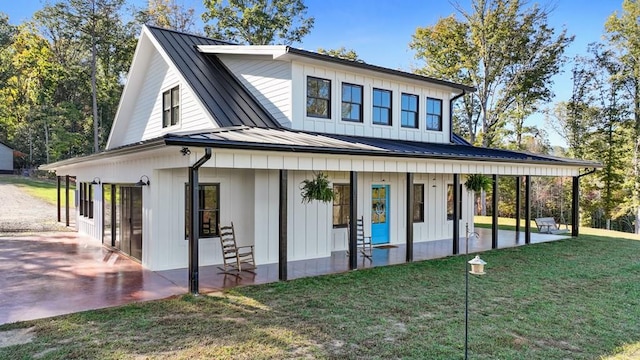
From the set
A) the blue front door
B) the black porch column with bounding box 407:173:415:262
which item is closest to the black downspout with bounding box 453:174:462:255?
the black porch column with bounding box 407:173:415:262

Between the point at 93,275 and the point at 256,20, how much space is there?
22.5 metres

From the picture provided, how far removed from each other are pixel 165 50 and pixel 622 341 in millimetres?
11671

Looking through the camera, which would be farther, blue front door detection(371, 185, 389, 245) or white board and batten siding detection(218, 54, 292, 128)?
blue front door detection(371, 185, 389, 245)

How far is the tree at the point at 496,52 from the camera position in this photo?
2361 cm

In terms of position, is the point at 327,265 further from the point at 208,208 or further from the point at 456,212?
the point at 456,212

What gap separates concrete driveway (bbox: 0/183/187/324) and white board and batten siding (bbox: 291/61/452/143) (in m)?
4.99

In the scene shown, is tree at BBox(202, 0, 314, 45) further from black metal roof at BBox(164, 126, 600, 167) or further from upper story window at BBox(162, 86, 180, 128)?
black metal roof at BBox(164, 126, 600, 167)

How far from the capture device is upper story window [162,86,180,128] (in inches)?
462

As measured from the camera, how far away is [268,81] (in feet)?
35.0

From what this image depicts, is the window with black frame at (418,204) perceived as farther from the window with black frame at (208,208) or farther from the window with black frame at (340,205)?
the window with black frame at (208,208)

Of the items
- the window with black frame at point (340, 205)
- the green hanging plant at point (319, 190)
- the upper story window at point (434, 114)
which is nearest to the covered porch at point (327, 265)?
the window with black frame at point (340, 205)

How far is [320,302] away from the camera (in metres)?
6.55

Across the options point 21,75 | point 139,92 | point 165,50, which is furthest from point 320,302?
point 21,75

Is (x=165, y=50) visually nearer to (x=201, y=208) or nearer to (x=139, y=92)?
(x=139, y=92)
